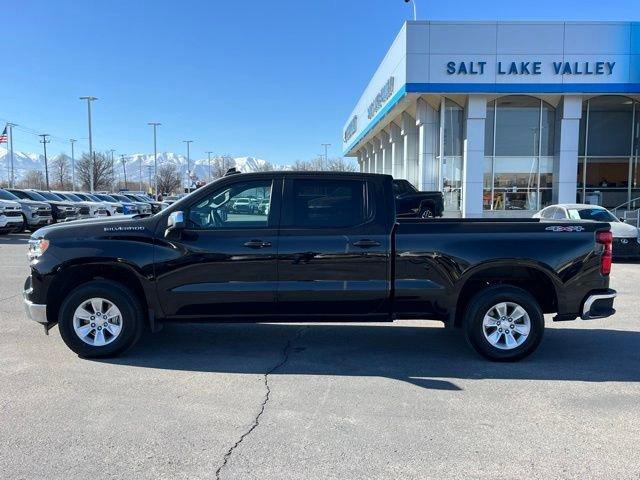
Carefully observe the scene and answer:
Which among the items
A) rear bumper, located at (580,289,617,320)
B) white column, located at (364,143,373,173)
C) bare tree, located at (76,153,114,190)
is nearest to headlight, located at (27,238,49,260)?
rear bumper, located at (580,289,617,320)

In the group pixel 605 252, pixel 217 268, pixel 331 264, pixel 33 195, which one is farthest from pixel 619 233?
pixel 33 195

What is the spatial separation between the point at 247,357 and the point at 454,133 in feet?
67.4

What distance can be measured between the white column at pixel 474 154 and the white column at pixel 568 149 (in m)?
3.28

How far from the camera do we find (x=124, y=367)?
210 inches

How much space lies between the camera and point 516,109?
950 inches

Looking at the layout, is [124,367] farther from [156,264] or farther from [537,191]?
[537,191]

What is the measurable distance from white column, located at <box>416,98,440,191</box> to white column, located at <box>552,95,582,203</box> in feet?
17.0

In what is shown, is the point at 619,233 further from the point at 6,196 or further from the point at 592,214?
the point at 6,196

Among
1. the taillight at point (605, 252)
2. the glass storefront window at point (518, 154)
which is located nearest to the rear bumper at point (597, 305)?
the taillight at point (605, 252)

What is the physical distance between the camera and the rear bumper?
18.1ft

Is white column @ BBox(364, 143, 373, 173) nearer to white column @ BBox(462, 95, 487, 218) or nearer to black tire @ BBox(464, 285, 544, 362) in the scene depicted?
white column @ BBox(462, 95, 487, 218)

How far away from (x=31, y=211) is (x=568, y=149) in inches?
861

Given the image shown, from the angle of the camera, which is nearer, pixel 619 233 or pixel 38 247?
pixel 38 247

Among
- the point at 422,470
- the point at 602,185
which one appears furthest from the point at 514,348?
the point at 602,185
